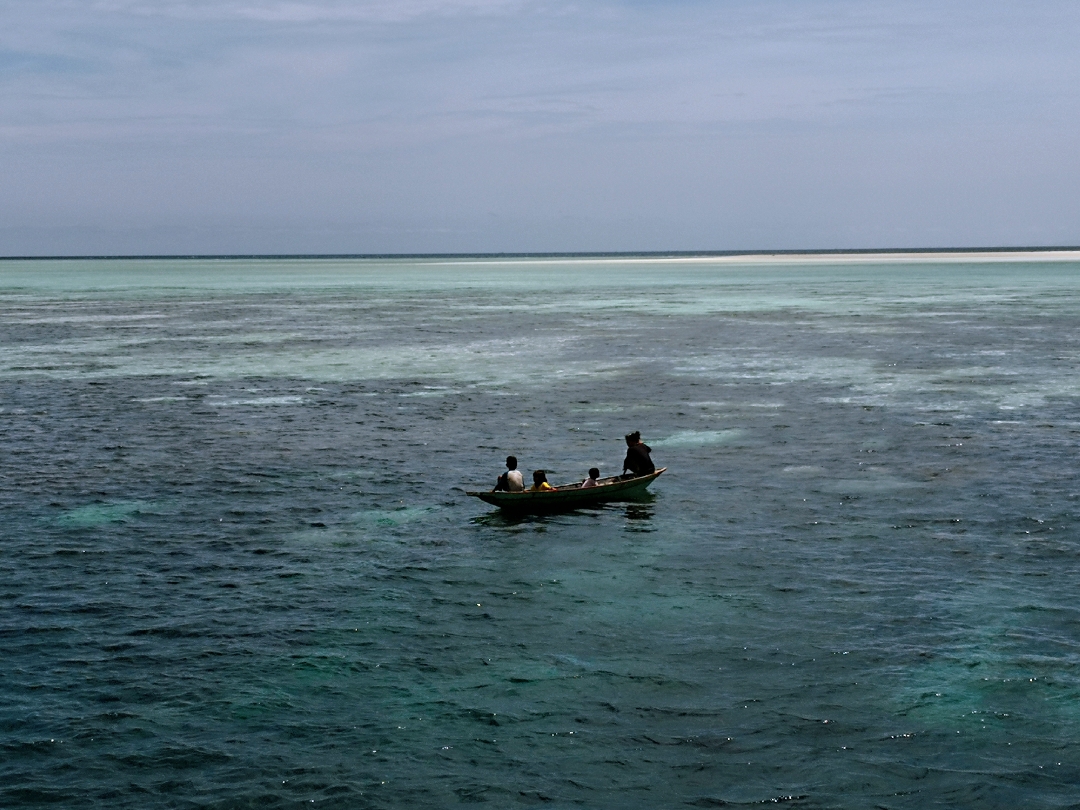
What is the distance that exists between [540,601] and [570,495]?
25.5ft

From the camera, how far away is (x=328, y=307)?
131750 mm

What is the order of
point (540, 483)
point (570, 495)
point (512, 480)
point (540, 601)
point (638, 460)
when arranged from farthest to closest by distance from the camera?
1. point (638, 460)
2. point (570, 495)
3. point (540, 483)
4. point (512, 480)
5. point (540, 601)

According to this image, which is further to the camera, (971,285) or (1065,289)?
Answer: (971,285)

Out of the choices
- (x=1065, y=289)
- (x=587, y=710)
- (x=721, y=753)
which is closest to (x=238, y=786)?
(x=587, y=710)

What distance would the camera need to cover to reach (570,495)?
32.1m

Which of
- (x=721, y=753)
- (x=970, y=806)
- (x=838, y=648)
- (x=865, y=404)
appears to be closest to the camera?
(x=970, y=806)

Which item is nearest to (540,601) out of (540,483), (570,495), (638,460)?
(540,483)

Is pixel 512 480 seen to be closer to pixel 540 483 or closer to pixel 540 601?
pixel 540 483

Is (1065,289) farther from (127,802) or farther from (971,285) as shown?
(127,802)

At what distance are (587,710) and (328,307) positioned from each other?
116547 millimetres

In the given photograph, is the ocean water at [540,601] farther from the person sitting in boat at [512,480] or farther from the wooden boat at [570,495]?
the person sitting in boat at [512,480]

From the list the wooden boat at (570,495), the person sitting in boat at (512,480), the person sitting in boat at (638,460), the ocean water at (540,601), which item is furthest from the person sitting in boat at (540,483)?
the person sitting in boat at (638,460)

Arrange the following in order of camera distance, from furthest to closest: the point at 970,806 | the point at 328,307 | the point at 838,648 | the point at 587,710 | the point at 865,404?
the point at 328,307, the point at 865,404, the point at 838,648, the point at 587,710, the point at 970,806

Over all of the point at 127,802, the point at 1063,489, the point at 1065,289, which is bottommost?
the point at 127,802
